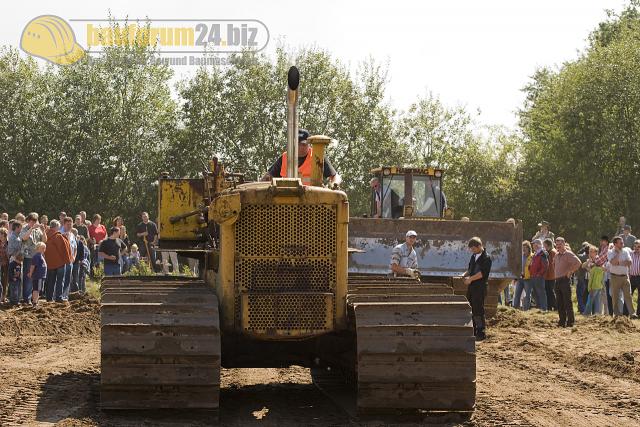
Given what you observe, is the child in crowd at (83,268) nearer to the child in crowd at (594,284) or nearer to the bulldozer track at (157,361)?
the child in crowd at (594,284)

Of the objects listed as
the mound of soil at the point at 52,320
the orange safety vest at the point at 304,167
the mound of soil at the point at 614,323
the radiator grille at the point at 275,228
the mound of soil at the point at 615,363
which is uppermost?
the orange safety vest at the point at 304,167

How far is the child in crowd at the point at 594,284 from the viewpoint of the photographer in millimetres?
25953

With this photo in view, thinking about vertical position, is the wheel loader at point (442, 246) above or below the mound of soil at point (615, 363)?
above

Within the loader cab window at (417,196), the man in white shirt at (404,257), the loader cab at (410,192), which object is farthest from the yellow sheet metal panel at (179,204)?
the loader cab window at (417,196)

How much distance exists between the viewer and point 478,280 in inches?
800

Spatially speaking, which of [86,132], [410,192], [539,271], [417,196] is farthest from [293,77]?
[86,132]

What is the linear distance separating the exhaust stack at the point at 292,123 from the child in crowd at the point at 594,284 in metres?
15.7

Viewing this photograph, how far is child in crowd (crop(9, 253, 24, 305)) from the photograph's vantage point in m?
24.0

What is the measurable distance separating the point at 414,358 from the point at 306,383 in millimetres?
3566

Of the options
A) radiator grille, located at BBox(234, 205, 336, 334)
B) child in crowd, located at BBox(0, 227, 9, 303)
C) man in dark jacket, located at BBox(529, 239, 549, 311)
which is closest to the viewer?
radiator grille, located at BBox(234, 205, 336, 334)

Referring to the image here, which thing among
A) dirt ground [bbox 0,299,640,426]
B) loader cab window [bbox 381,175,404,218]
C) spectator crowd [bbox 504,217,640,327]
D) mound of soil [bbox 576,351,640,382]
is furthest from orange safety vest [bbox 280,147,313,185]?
loader cab window [bbox 381,175,404,218]

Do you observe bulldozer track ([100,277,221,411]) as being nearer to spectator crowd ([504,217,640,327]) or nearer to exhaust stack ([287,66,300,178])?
A: exhaust stack ([287,66,300,178])

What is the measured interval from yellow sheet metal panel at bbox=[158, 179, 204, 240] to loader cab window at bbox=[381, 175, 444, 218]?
11.1 metres

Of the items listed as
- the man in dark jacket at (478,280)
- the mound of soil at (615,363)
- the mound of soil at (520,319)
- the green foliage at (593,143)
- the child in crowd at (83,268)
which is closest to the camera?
the mound of soil at (615,363)
